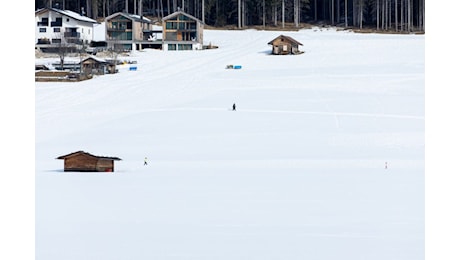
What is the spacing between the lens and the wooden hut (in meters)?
26.4

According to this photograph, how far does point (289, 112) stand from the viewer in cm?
3869

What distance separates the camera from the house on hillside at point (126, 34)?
73812 mm

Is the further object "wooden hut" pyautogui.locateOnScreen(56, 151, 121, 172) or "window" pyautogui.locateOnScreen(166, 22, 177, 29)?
"window" pyautogui.locateOnScreen(166, 22, 177, 29)

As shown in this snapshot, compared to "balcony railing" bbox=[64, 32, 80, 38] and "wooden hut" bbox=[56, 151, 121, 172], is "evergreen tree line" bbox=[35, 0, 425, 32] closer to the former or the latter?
"balcony railing" bbox=[64, 32, 80, 38]

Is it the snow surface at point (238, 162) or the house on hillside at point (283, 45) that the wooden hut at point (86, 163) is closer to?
the snow surface at point (238, 162)

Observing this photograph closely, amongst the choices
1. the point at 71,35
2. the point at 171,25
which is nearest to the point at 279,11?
the point at 171,25

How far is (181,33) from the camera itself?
246 feet

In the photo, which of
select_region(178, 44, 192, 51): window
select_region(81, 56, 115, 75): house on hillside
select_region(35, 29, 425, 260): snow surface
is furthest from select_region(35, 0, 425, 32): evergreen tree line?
select_region(35, 29, 425, 260): snow surface

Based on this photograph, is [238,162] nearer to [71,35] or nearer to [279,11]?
[71,35]

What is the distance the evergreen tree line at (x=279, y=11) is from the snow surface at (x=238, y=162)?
108ft

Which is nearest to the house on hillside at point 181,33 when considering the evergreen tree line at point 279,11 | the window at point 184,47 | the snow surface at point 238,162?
the window at point 184,47

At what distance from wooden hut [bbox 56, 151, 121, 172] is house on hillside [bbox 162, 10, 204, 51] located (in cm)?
4842

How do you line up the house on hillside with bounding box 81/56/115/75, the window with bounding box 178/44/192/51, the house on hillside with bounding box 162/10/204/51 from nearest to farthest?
the house on hillside with bounding box 81/56/115/75
the window with bounding box 178/44/192/51
the house on hillside with bounding box 162/10/204/51

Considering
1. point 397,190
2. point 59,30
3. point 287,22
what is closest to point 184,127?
point 397,190
